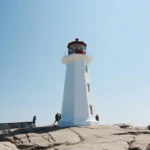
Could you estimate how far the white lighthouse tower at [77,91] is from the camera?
77.3ft

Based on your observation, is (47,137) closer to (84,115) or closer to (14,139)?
(14,139)

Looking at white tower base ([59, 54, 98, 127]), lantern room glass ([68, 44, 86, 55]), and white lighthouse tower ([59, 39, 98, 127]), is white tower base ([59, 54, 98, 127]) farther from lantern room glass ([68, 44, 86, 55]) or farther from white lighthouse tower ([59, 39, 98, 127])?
lantern room glass ([68, 44, 86, 55])

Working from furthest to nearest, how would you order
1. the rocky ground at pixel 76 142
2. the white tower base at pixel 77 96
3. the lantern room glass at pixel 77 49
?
1. the lantern room glass at pixel 77 49
2. the white tower base at pixel 77 96
3. the rocky ground at pixel 76 142

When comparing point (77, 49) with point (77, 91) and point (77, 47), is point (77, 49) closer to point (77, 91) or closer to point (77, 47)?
point (77, 47)

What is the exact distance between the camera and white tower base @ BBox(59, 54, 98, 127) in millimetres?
23516

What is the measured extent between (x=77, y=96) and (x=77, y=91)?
1.97ft

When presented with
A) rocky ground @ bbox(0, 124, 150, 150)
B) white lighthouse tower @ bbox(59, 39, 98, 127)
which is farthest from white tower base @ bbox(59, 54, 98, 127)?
rocky ground @ bbox(0, 124, 150, 150)

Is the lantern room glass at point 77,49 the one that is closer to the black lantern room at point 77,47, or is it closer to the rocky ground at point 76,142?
the black lantern room at point 77,47

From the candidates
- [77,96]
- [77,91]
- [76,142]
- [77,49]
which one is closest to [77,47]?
[77,49]

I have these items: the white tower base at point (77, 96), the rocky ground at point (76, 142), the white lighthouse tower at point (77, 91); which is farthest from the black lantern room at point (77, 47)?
the rocky ground at point (76, 142)

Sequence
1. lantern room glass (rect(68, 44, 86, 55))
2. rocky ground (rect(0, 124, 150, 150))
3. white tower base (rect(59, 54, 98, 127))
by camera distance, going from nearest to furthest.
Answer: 1. rocky ground (rect(0, 124, 150, 150))
2. white tower base (rect(59, 54, 98, 127))
3. lantern room glass (rect(68, 44, 86, 55))

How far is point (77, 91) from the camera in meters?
24.3

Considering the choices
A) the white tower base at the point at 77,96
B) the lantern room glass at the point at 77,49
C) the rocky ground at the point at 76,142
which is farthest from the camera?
the lantern room glass at the point at 77,49

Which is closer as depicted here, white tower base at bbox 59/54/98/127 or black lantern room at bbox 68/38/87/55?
white tower base at bbox 59/54/98/127
